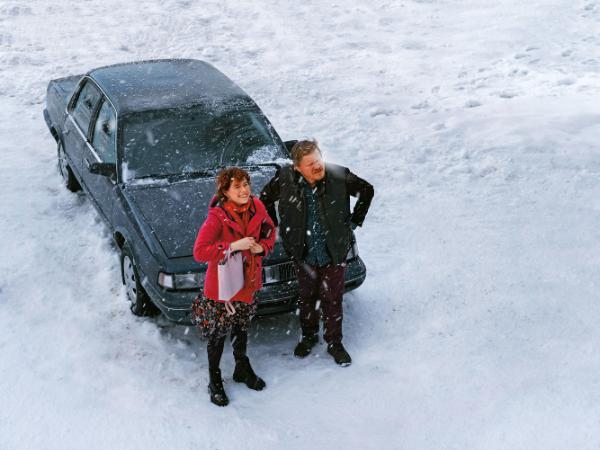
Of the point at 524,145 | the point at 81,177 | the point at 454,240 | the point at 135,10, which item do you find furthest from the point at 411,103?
the point at 135,10

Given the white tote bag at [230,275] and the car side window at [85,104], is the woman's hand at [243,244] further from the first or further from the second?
the car side window at [85,104]

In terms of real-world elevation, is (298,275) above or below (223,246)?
below

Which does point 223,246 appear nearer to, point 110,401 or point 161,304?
point 161,304

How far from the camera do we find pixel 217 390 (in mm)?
4562

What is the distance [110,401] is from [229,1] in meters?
12.0

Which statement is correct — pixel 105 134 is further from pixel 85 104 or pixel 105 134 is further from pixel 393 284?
pixel 393 284

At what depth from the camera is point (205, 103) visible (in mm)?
6367

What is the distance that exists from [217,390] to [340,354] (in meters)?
0.92

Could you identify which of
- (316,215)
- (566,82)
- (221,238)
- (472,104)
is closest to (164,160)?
(316,215)

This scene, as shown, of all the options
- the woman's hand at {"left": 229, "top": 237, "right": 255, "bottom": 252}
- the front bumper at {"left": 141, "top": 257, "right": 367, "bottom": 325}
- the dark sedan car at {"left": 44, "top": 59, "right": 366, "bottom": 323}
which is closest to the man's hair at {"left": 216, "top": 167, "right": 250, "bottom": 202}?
the woman's hand at {"left": 229, "top": 237, "right": 255, "bottom": 252}

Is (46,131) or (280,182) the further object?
(46,131)

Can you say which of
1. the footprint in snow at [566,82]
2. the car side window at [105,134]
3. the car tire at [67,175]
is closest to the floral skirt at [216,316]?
the car side window at [105,134]

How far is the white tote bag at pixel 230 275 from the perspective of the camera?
4.10 meters

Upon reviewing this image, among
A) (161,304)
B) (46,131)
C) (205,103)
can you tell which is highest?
(205,103)
